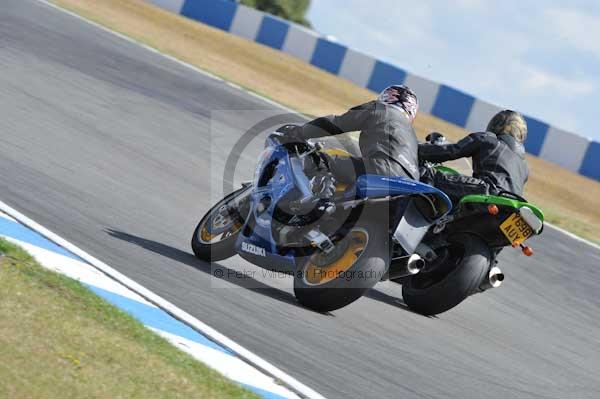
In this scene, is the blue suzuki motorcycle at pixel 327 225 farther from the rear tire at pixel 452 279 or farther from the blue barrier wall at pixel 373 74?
the blue barrier wall at pixel 373 74

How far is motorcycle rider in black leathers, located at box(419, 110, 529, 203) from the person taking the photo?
8.01 metres

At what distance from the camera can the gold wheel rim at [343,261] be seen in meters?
6.94

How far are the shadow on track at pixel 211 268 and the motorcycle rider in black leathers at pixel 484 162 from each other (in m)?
1.51

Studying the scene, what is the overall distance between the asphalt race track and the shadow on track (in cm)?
2

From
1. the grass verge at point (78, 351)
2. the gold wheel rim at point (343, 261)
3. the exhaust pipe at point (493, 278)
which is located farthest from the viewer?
the exhaust pipe at point (493, 278)

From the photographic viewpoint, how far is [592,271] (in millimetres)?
12625

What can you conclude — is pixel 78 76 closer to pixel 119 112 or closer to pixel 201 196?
pixel 119 112

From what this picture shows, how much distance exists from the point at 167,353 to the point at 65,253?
1.71 meters

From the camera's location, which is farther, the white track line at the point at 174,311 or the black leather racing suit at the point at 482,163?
the black leather racing suit at the point at 482,163

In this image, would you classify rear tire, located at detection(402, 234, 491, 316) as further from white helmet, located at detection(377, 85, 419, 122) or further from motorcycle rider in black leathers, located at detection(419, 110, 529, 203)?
white helmet, located at detection(377, 85, 419, 122)

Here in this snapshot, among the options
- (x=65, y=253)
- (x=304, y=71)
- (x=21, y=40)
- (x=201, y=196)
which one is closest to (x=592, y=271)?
(x=201, y=196)

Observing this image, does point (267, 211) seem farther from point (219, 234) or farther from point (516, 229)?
point (516, 229)

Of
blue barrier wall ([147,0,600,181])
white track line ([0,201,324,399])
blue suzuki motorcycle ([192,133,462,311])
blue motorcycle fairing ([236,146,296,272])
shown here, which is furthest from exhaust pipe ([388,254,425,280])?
blue barrier wall ([147,0,600,181])

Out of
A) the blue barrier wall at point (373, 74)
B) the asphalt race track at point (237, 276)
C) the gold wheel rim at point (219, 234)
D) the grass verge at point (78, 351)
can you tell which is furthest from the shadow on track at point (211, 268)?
the blue barrier wall at point (373, 74)
